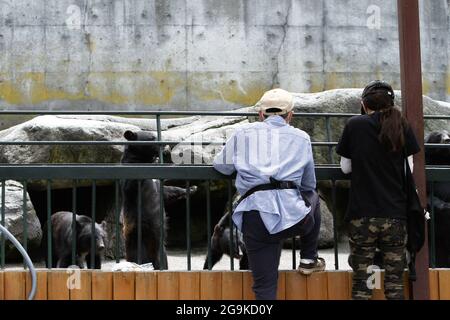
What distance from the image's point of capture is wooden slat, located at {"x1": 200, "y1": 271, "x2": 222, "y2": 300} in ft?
18.2

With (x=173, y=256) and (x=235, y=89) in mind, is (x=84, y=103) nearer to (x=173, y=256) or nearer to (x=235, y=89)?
(x=235, y=89)

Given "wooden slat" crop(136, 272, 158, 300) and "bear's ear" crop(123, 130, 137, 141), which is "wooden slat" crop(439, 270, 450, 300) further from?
"bear's ear" crop(123, 130, 137, 141)

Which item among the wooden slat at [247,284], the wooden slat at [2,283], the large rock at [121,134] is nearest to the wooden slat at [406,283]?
the wooden slat at [247,284]

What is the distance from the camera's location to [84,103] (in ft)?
52.5

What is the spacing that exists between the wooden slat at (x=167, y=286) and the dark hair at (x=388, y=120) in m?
1.68

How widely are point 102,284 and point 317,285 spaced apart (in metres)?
1.46

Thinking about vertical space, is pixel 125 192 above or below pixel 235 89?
below

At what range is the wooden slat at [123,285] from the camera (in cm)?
554

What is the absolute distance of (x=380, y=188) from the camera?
511cm

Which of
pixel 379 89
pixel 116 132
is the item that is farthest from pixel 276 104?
pixel 116 132
